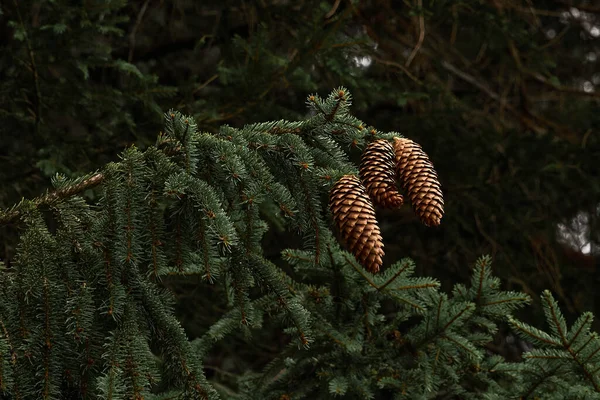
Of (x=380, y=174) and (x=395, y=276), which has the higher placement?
(x=395, y=276)

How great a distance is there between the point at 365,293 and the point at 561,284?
3258 millimetres

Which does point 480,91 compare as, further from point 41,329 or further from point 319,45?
point 41,329

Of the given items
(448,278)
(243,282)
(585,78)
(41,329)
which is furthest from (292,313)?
(585,78)

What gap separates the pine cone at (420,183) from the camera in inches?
69.7

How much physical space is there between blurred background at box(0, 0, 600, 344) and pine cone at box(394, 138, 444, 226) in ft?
4.22

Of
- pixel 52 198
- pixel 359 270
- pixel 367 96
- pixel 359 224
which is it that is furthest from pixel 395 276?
pixel 367 96

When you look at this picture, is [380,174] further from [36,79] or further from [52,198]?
[36,79]

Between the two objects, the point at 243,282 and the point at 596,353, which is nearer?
the point at 243,282

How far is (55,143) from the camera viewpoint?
3457 millimetres

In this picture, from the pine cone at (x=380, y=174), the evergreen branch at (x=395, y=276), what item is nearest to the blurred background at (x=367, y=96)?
the evergreen branch at (x=395, y=276)

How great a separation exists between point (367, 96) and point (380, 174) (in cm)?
232

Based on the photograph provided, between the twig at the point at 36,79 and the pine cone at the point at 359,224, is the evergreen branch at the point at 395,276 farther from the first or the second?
the twig at the point at 36,79

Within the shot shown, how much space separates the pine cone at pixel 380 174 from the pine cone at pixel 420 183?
25mm

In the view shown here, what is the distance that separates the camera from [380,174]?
1805 millimetres
